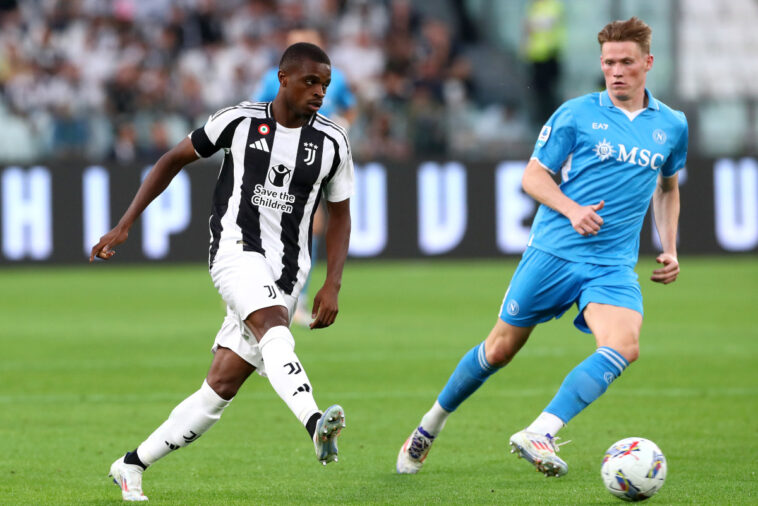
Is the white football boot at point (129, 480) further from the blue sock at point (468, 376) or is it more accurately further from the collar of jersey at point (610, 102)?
the collar of jersey at point (610, 102)

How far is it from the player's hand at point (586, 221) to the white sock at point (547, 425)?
75 centimetres

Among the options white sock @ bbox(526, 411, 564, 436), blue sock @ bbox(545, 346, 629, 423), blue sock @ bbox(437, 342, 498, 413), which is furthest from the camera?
blue sock @ bbox(437, 342, 498, 413)

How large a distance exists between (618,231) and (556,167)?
39cm

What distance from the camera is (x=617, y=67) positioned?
5629mm

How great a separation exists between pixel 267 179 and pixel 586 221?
1.31m

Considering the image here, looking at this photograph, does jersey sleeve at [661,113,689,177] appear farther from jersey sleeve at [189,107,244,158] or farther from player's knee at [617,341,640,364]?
jersey sleeve at [189,107,244,158]

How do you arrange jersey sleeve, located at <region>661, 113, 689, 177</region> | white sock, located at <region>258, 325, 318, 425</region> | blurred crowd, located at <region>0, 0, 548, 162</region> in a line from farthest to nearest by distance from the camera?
blurred crowd, located at <region>0, 0, 548, 162</region> → jersey sleeve, located at <region>661, 113, 689, 177</region> → white sock, located at <region>258, 325, 318, 425</region>

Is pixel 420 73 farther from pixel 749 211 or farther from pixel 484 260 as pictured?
pixel 749 211

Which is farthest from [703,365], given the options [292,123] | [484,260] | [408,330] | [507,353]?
[484,260]

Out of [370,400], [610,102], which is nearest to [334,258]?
[610,102]

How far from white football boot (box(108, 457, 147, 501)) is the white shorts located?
1.99 ft

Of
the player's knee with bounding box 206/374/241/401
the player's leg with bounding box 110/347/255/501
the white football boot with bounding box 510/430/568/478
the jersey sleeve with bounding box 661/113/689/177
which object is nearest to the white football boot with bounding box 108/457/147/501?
the player's leg with bounding box 110/347/255/501

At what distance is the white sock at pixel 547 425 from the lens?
5.08 m

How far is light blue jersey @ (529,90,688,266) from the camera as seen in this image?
5.65m
